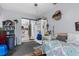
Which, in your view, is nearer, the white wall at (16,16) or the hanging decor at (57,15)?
the white wall at (16,16)

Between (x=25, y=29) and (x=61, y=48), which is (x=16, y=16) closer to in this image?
(x=25, y=29)

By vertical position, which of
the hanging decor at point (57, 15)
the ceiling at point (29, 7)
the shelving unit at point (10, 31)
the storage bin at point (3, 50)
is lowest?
the storage bin at point (3, 50)

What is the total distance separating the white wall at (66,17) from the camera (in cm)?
149

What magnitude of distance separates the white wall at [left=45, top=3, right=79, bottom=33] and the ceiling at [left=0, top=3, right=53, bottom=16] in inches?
3.4

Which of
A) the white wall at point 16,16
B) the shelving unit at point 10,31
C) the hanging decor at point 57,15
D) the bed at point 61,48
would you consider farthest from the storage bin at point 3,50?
the hanging decor at point 57,15

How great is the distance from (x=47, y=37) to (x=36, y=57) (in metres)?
0.33

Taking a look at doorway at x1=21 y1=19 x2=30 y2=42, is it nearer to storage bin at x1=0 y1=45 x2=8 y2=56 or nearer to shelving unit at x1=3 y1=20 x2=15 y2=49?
shelving unit at x1=3 y1=20 x2=15 y2=49

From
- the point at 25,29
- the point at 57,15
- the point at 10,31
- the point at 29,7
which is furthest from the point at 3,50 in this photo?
the point at 57,15

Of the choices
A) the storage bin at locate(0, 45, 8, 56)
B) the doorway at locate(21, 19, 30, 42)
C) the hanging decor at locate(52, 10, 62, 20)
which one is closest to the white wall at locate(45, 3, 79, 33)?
the hanging decor at locate(52, 10, 62, 20)

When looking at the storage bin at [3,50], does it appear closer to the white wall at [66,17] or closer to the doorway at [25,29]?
→ the doorway at [25,29]

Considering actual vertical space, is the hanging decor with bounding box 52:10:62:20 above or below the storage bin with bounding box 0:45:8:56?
above

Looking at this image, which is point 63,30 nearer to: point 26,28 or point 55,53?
point 55,53

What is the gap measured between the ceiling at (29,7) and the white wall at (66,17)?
9 centimetres

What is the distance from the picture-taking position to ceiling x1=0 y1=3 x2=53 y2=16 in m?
1.46
